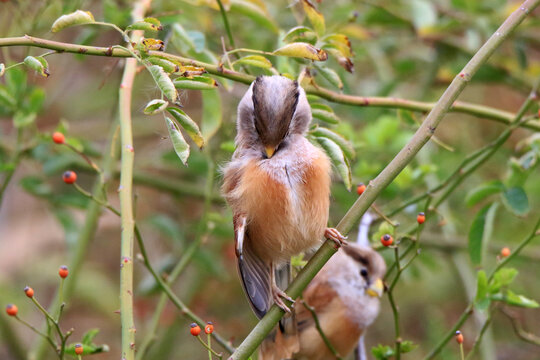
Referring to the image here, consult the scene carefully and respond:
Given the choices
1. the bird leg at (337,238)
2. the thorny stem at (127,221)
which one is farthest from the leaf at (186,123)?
the bird leg at (337,238)

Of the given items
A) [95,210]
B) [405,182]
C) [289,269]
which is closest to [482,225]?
[405,182]

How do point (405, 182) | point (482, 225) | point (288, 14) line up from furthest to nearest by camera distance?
point (288, 14) → point (405, 182) → point (482, 225)

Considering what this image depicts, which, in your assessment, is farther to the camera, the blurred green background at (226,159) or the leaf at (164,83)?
the blurred green background at (226,159)

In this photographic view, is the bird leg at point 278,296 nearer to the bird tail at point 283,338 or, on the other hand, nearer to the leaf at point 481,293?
Answer: the bird tail at point 283,338

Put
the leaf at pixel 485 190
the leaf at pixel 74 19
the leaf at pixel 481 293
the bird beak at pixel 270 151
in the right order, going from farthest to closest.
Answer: the leaf at pixel 485 190
the bird beak at pixel 270 151
the leaf at pixel 481 293
the leaf at pixel 74 19

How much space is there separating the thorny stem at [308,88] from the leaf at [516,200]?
305mm

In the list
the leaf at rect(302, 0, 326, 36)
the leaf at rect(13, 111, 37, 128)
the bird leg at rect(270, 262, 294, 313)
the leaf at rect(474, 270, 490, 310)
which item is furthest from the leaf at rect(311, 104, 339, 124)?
the leaf at rect(13, 111, 37, 128)

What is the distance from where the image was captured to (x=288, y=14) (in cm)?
500

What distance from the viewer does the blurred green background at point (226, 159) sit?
3.71 meters

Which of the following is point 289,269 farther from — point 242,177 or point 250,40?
point 250,40

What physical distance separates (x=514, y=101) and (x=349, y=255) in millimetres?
2711

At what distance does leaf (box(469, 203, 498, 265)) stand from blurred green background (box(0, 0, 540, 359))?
4.9 inches

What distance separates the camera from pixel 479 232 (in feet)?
10.3

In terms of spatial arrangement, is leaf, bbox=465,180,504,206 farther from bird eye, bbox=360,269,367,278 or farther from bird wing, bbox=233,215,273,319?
bird wing, bbox=233,215,273,319
